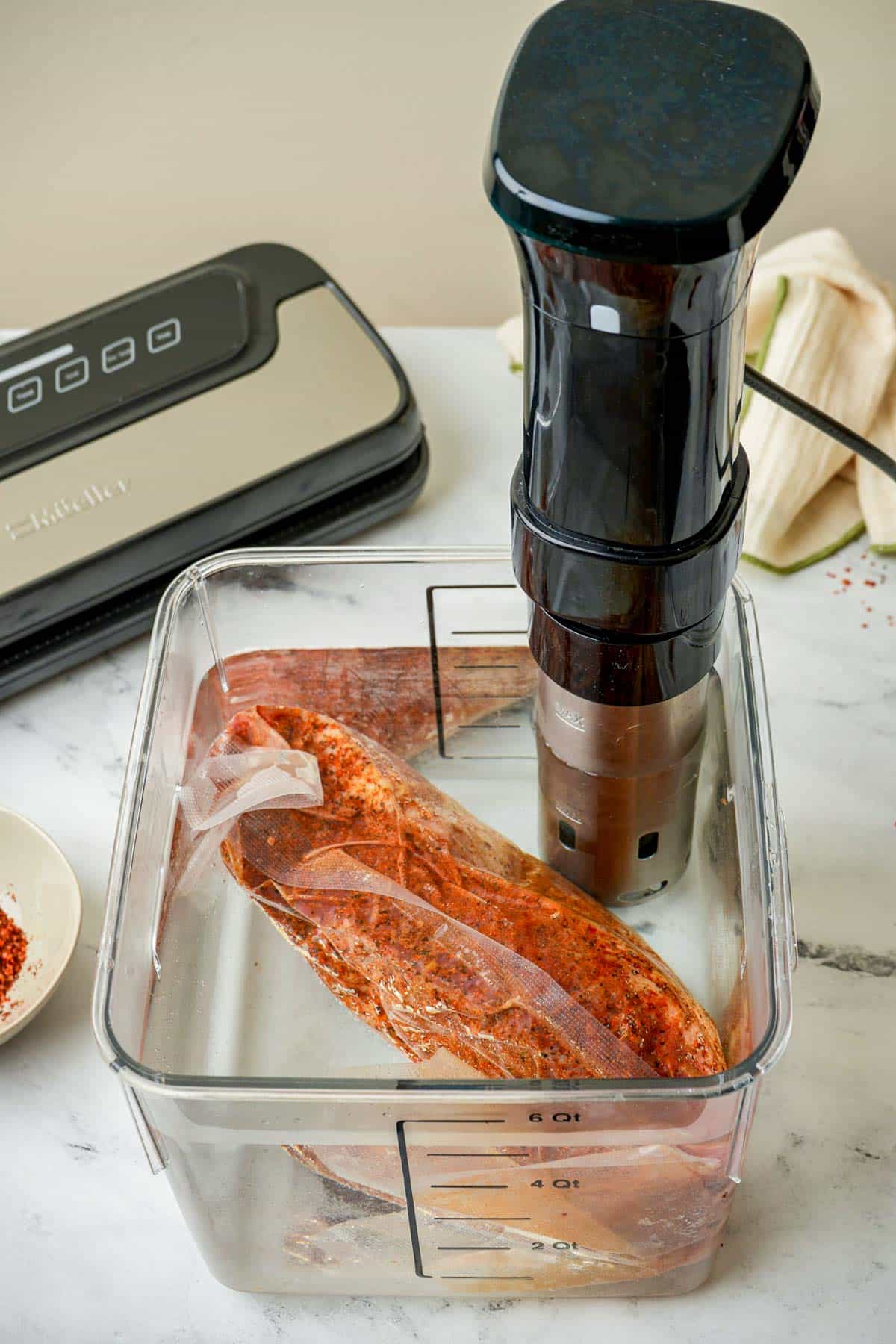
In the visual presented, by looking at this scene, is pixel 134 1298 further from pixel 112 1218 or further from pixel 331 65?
pixel 331 65

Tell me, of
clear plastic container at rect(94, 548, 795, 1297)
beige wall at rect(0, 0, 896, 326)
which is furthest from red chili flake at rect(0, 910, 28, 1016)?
beige wall at rect(0, 0, 896, 326)

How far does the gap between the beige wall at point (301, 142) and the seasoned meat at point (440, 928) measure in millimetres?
614

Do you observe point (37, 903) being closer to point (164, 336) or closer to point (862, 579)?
point (164, 336)

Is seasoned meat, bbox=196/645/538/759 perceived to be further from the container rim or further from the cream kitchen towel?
the cream kitchen towel

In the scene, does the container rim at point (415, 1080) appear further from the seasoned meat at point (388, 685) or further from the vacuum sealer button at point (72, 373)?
the vacuum sealer button at point (72, 373)

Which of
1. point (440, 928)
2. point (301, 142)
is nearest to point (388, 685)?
point (440, 928)

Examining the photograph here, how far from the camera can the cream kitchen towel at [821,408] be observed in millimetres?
829

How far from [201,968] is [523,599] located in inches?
9.6

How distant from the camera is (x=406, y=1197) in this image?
51 centimetres

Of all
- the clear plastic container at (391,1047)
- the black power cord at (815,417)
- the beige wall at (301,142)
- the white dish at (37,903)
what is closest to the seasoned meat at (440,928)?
the clear plastic container at (391,1047)

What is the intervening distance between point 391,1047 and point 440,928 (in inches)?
2.4

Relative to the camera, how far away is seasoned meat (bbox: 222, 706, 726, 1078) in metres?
0.52

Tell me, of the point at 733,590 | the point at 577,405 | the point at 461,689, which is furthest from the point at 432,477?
the point at 577,405

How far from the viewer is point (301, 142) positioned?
1056mm
